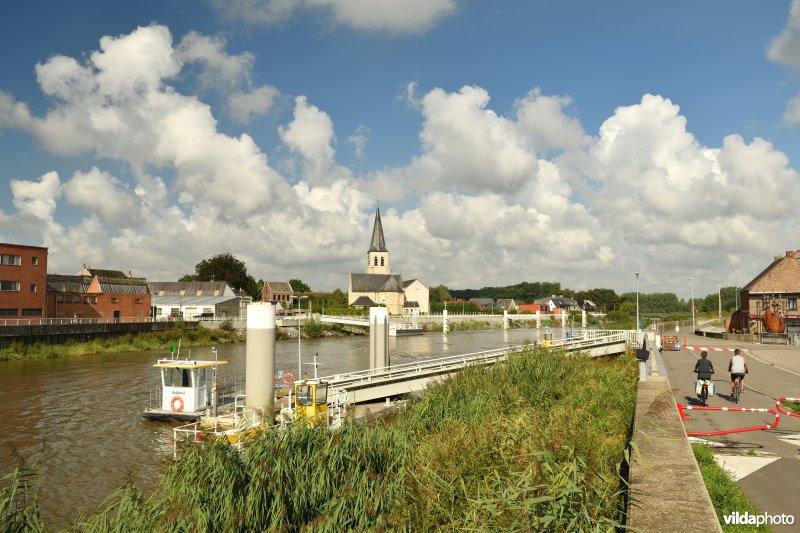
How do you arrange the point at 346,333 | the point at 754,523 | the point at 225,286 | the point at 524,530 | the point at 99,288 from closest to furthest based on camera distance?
1. the point at 524,530
2. the point at 754,523
3. the point at 99,288
4. the point at 346,333
5. the point at 225,286

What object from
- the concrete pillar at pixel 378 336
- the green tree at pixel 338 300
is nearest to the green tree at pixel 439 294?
the green tree at pixel 338 300

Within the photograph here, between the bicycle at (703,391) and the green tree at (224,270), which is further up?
the green tree at (224,270)

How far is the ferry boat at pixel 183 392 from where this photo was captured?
21969 mm

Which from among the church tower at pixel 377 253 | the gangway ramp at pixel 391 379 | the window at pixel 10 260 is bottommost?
the gangway ramp at pixel 391 379

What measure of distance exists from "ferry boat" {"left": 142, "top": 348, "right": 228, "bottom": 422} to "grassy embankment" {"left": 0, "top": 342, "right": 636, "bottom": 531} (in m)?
13.9

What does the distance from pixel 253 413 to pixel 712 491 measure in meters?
14.4

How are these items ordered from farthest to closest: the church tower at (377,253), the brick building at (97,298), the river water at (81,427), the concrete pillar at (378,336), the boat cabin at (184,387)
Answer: the church tower at (377,253), the brick building at (97,298), the concrete pillar at (378,336), the boat cabin at (184,387), the river water at (81,427)

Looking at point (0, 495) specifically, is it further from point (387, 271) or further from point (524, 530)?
point (387, 271)

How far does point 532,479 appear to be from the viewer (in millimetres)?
6266

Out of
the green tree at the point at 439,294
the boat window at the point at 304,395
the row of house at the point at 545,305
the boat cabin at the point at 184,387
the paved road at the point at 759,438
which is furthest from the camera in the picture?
the green tree at the point at 439,294

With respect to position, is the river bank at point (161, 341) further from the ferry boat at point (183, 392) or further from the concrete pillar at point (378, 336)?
the concrete pillar at point (378, 336)

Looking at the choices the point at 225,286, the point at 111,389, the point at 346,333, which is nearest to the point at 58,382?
the point at 111,389

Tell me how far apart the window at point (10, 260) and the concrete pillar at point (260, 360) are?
138 ft

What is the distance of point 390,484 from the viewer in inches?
315
